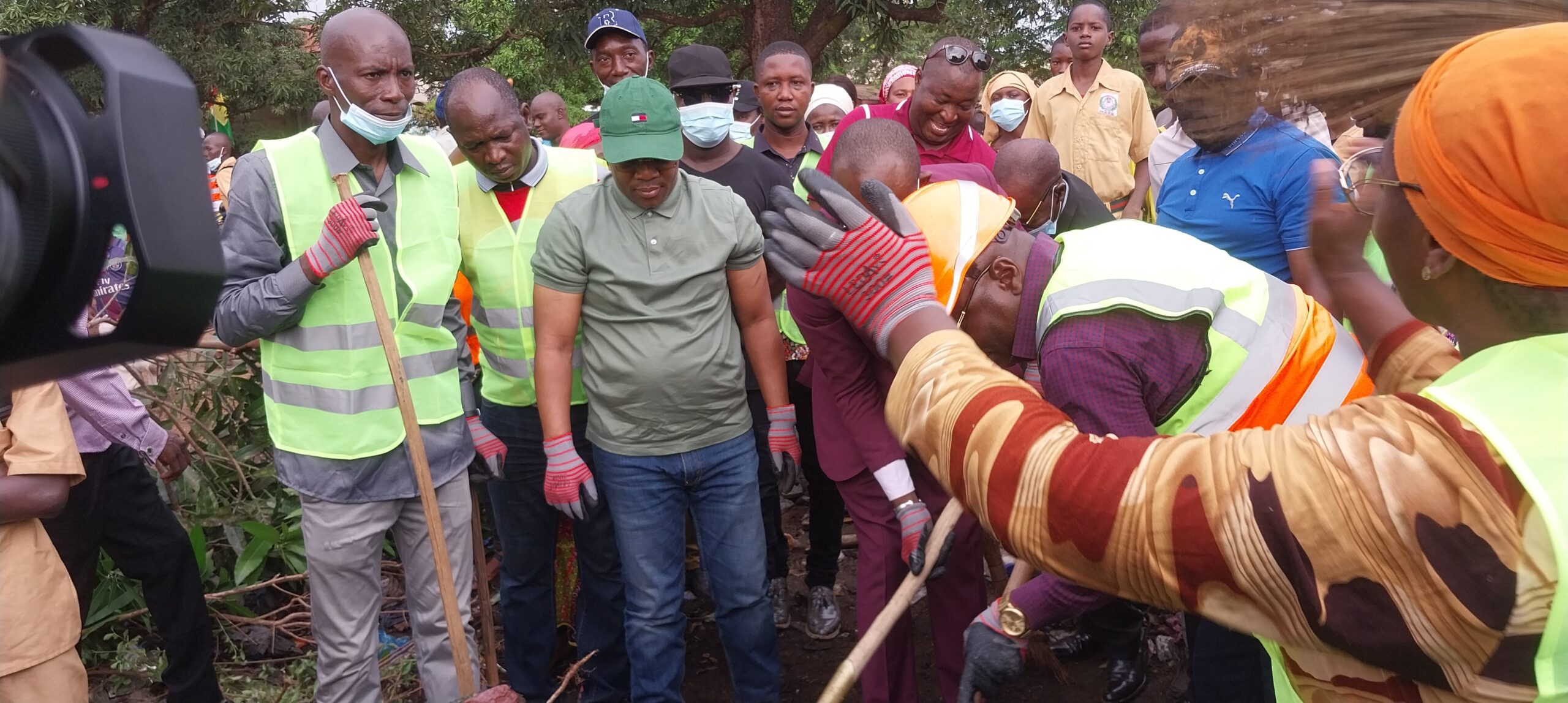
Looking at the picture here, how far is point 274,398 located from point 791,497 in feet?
10.4

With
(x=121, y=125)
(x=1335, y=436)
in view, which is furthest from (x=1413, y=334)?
(x=121, y=125)

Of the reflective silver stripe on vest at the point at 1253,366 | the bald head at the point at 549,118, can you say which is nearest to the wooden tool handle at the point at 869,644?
the reflective silver stripe on vest at the point at 1253,366

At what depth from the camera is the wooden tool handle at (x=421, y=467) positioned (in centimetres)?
287

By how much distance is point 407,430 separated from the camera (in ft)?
9.59

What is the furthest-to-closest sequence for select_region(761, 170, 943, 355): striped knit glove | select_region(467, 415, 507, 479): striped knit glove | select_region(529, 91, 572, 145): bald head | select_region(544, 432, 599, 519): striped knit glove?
select_region(529, 91, 572, 145): bald head
select_region(467, 415, 507, 479): striped knit glove
select_region(544, 432, 599, 519): striped knit glove
select_region(761, 170, 943, 355): striped knit glove

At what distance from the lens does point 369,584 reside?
3.09 meters

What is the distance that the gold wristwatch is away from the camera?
2.44 m

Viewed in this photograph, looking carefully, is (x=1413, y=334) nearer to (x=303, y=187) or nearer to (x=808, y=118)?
(x=303, y=187)

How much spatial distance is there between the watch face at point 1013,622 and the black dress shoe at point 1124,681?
4.66ft

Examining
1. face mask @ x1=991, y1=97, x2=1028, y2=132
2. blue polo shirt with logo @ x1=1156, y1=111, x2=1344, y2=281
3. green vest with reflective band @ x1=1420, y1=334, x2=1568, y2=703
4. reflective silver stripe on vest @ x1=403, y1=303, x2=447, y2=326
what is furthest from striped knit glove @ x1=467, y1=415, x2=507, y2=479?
face mask @ x1=991, y1=97, x2=1028, y2=132

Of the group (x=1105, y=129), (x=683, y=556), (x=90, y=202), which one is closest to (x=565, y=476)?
(x=683, y=556)

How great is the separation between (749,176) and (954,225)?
6.06 feet

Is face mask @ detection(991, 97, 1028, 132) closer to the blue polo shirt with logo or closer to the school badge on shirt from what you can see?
the school badge on shirt

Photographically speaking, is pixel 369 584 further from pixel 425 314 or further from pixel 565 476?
pixel 425 314
